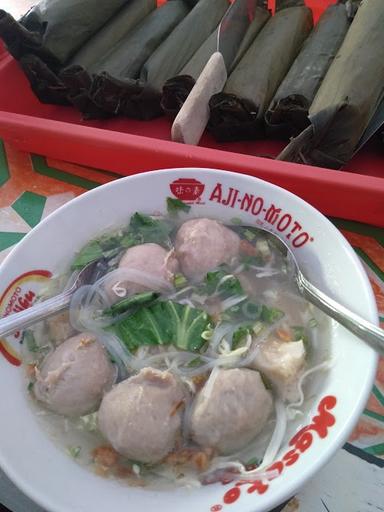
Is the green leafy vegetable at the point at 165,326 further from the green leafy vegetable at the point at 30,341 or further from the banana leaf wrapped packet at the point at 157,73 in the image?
the banana leaf wrapped packet at the point at 157,73

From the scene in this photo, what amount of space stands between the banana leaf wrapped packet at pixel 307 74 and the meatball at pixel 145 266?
757 millimetres

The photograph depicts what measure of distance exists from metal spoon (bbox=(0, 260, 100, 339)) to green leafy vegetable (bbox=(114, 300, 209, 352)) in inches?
5.5

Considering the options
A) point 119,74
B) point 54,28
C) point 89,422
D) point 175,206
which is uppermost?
point 54,28

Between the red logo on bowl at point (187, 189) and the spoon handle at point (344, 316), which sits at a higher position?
the red logo on bowl at point (187, 189)

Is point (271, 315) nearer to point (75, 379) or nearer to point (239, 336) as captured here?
point (239, 336)

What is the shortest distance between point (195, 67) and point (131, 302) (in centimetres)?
116

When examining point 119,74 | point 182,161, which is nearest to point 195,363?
point 182,161

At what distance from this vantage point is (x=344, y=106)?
151 cm

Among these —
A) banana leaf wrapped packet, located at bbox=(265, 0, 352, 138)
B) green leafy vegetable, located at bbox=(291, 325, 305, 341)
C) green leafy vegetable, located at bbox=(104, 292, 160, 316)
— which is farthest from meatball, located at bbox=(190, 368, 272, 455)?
banana leaf wrapped packet, located at bbox=(265, 0, 352, 138)

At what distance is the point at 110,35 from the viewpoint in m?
2.10

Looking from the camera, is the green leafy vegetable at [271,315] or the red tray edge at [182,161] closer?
the green leafy vegetable at [271,315]

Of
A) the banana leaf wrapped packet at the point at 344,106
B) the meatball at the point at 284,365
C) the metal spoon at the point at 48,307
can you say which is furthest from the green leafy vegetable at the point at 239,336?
the banana leaf wrapped packet at the point at 344,106

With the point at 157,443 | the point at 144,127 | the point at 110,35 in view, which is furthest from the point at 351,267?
the point at 110,35

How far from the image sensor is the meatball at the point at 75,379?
966mm
